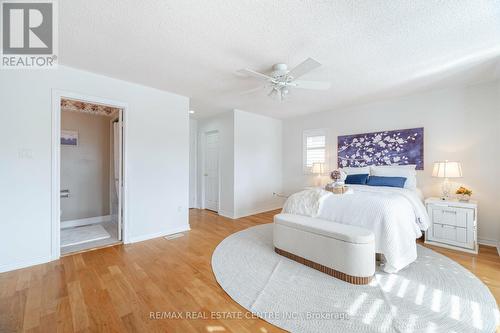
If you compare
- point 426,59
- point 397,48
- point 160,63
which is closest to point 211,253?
point 160,63

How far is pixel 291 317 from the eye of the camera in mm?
1710

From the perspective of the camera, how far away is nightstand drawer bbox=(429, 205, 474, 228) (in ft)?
9.63

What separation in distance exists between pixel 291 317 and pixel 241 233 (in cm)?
212

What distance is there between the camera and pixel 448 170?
3244 mm

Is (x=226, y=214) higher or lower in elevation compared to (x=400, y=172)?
lower

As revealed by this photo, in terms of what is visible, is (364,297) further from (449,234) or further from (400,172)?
(400,172)

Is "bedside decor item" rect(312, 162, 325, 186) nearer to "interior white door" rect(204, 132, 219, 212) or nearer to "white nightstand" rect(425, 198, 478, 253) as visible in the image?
"white nightstand" rect(425, 198, 478, 253)

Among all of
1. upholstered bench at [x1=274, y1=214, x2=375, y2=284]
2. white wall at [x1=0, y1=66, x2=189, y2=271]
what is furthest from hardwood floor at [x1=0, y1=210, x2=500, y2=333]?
upholstered bench at [x1=274, y1=214, x2=375, y2=284]

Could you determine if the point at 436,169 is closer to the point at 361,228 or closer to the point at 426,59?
the point at 426,59

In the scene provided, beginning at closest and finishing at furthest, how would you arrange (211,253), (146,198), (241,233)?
(211,253)
(146,198)
(241,233)

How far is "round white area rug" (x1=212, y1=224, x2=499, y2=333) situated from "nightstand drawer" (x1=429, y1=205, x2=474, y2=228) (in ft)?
2.33

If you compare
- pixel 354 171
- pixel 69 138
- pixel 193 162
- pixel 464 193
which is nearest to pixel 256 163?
pixel 193 162

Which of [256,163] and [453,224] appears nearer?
[453,224]

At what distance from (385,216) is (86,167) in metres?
5.39
